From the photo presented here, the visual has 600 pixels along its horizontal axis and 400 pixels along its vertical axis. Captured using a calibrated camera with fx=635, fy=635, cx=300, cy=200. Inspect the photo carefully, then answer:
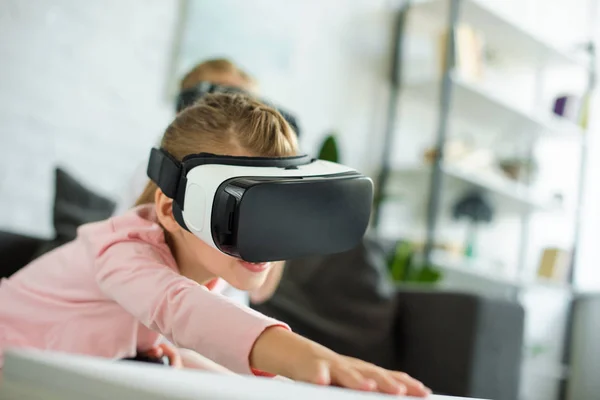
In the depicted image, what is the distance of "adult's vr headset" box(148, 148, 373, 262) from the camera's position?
21.7 inches

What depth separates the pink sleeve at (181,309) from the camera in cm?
49

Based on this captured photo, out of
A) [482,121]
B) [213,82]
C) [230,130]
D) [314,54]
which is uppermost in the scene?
[314,54]

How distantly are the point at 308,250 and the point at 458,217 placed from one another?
3019 mm

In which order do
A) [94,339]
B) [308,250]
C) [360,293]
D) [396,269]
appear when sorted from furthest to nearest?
[396,269]
[360,293]
[94,339]
[308,250]

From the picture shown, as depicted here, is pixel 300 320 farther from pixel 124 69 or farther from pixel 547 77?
pixel 547 77

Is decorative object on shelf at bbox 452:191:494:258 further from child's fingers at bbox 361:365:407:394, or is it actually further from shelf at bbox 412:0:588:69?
child's fingers at bbox 361:365:407:394

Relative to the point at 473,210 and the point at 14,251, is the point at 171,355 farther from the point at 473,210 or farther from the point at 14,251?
the point at 473,210

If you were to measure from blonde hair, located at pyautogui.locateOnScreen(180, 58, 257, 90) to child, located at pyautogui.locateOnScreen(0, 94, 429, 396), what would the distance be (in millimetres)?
643

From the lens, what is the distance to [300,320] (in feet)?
5.65

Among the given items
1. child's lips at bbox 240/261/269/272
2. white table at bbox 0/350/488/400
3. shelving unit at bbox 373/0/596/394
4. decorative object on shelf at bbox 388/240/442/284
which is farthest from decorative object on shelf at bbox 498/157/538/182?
white table at bbox 0/350/488/400

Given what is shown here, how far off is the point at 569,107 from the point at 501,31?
0.66 meters

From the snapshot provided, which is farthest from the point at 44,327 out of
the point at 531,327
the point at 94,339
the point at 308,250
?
the point at 531,327

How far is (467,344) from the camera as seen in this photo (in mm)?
1602

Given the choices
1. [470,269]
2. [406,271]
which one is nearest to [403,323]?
[406,271]
